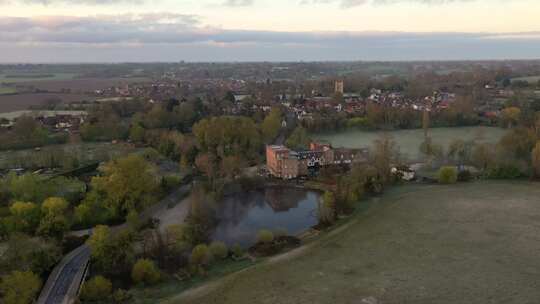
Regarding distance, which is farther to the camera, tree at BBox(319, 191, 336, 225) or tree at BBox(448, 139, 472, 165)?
tree at BBox(448, 139, 472, 165)

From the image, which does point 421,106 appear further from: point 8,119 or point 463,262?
point 8,119

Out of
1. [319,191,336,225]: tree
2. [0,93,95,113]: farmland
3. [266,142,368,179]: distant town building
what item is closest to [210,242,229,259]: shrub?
[319,191,336,225]: tree

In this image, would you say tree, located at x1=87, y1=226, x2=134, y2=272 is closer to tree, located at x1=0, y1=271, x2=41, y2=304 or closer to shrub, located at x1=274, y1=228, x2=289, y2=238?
tree, located at x1=0, y1=271, x2=41, y2=304

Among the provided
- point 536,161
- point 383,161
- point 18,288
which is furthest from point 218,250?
point 536,161

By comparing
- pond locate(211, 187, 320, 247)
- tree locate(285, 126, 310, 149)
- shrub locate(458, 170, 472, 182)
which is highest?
tree locate(285, 126, 310, 149)

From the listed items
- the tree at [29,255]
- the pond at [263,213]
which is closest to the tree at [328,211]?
the pond at [263,213]

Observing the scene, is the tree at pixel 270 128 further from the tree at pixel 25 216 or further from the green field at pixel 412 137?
the tree at pixel 25 216
